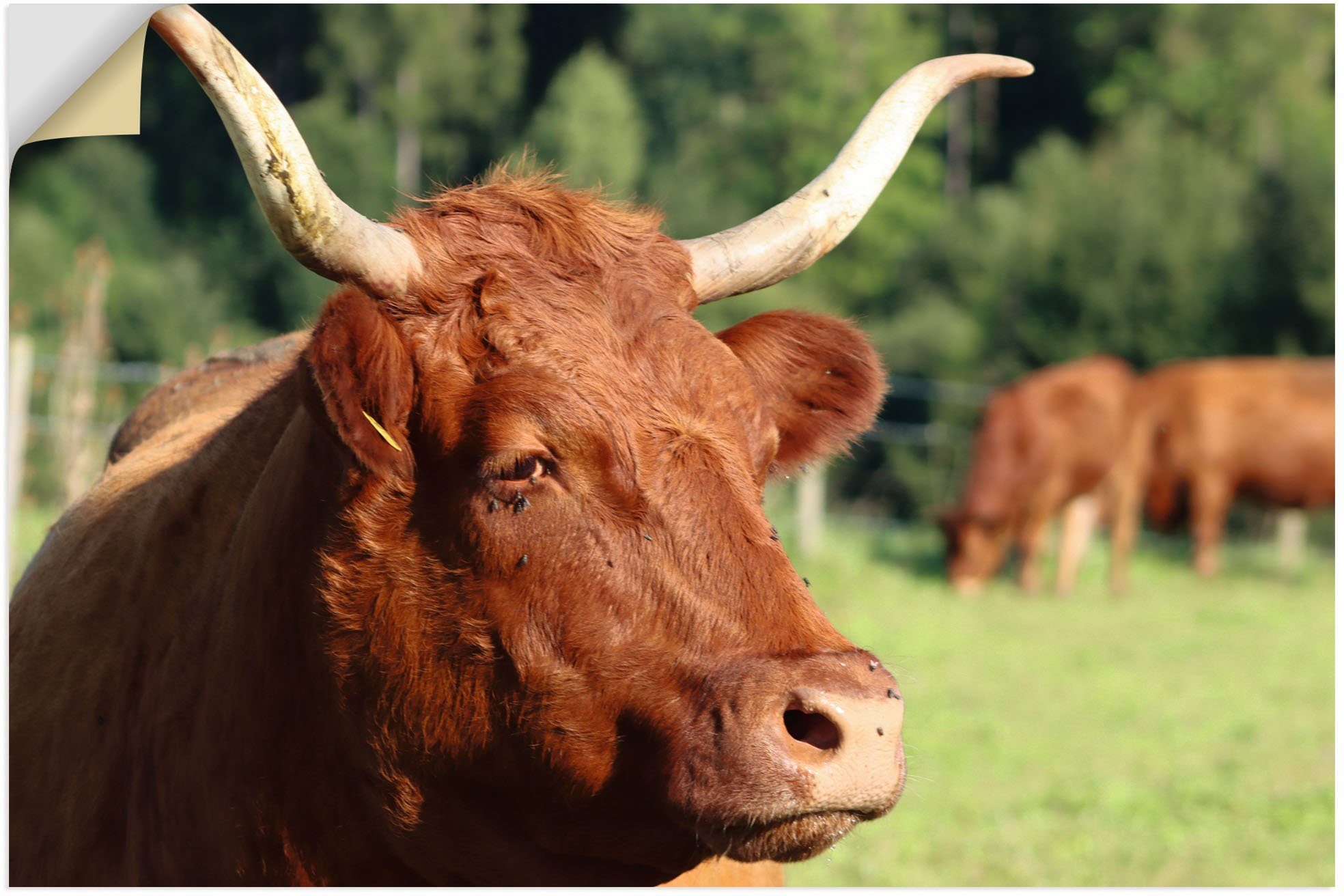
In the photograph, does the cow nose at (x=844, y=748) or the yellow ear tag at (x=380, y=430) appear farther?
the yellow ear tag at (x=380, y=430)

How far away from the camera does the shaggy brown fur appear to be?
6.93 ft

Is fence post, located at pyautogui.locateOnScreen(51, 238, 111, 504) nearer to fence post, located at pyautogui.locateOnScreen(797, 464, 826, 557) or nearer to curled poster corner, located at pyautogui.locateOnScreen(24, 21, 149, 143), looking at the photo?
curled poster corner, located at pyautogui.locateOnScreen(24, 21, 149, 143)

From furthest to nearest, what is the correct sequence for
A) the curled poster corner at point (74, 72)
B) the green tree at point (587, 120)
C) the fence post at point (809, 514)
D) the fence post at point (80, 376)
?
the green tree at point (587, 120), the fence post at point (809, 514), the fence post at point (80, 376), the curled poster corner at point (74, 72)

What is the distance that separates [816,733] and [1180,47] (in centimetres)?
4012

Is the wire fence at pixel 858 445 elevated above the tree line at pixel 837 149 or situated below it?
below

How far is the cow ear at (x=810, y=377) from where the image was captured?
2.84 metres

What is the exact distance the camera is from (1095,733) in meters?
8.26

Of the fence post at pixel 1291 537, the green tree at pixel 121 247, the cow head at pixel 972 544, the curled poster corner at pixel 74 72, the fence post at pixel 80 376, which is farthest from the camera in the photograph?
the green tree at pixel 121 247

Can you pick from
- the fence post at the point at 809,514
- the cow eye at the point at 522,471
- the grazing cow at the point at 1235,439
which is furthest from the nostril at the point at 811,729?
the grazing cow at the point at 1235,439

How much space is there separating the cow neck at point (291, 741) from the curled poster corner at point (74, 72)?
591mm

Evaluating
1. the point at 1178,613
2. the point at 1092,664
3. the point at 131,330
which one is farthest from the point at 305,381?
the point at 131,330

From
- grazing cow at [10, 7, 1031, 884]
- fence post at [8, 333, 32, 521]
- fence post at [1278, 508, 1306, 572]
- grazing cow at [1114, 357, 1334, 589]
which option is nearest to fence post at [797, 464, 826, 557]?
grazing cow at [1114, 357, 1334, 589]

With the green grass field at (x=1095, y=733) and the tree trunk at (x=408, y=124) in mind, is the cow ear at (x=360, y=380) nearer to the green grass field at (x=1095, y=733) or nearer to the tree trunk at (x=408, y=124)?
the green grass field at (x=1095, y=733)

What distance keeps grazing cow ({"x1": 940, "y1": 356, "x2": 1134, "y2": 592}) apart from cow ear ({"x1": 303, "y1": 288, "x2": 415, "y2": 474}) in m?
13.7
